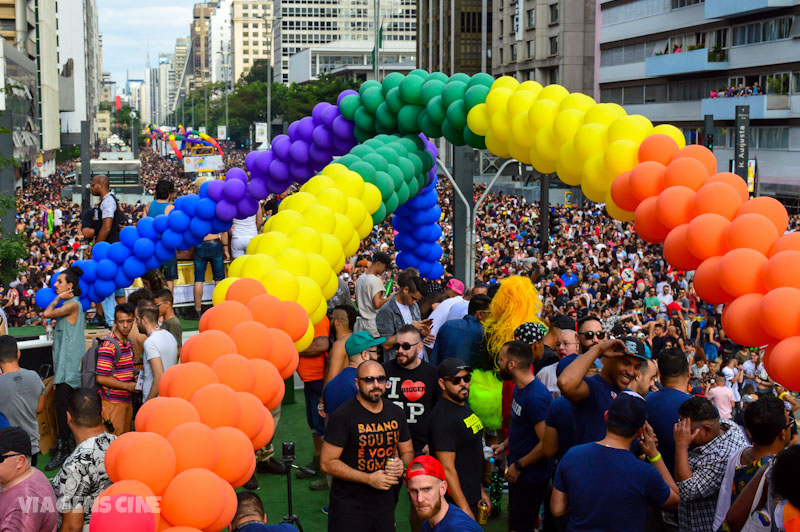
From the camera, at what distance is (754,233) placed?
18.4 ft

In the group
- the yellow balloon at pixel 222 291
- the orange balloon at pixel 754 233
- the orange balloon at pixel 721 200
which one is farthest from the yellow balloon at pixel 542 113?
the yellow balloon at pixel 222 291

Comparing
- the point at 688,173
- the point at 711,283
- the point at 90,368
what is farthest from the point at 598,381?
the point at 90,368

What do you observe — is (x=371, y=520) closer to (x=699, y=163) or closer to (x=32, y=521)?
(x=32, y=521)

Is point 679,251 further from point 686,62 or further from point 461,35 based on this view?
point 461,35

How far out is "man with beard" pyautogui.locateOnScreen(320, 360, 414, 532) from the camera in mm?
5461

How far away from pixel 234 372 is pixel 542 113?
3.61 meters

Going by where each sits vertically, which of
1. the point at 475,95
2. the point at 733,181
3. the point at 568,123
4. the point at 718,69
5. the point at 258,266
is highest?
the point at 718,69

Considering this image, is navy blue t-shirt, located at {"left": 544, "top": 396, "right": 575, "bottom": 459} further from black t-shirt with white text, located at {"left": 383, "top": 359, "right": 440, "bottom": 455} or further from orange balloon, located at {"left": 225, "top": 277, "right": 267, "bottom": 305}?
orange balloon, located at {"left": 225, "top": 277, "right": 267, "bottom": 305}

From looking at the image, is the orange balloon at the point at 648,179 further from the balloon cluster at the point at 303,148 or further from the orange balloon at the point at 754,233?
the balloon cluster at the point at 303,148

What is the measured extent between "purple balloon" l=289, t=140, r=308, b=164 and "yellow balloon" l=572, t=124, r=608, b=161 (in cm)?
486

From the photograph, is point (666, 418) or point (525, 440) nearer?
point (666, 418)

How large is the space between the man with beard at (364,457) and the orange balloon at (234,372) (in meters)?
0.82

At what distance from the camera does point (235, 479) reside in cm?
545

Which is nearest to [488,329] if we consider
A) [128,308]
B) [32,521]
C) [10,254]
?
[128,308]
